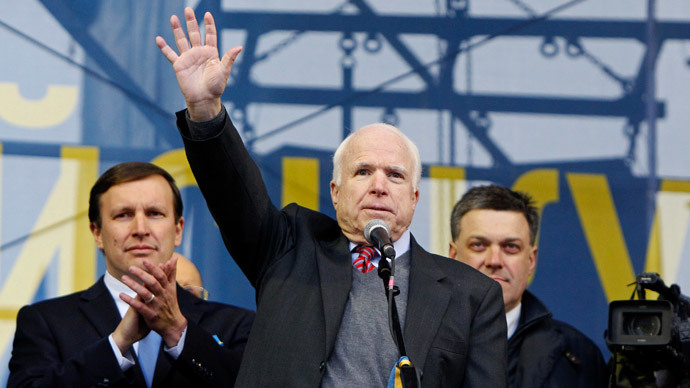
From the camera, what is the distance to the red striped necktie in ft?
7.79

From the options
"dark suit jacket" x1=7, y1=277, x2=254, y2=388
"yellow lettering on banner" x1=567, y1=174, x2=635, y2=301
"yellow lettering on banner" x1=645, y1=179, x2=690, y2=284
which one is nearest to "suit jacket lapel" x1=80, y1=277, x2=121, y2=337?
"dark suit jacket" x1=7, y1=277, x2=254, y2=388

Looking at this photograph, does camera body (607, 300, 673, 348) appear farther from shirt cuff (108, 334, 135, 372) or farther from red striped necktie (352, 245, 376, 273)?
shirt cuff (108, 334, 135, 372)

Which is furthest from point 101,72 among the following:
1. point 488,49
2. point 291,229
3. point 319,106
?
point 291,229

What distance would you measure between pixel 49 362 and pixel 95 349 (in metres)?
0.18

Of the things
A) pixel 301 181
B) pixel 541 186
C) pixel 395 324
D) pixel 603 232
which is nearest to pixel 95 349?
pixel 395 324

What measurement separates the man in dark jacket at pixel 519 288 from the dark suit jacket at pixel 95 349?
877 mm

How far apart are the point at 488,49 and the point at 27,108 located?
6.27ft

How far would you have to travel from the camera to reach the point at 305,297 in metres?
2.30

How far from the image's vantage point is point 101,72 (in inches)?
163

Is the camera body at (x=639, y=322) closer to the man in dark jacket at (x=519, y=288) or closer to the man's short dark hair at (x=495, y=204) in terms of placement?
the man in dark jacket at (x=519, y=288)

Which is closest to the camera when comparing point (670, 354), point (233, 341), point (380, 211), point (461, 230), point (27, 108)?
point (380, 211)

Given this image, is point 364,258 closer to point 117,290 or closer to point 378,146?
point 378,146

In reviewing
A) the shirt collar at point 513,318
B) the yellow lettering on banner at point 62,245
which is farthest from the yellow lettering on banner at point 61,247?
the shirt collar at point 513,318

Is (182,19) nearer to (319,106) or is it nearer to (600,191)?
(319,106)
